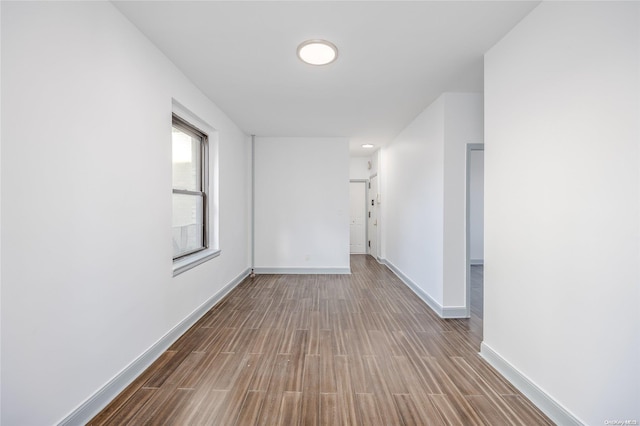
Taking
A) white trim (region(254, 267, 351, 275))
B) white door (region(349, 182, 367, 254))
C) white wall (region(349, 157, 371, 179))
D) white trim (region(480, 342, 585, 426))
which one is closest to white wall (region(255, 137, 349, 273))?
white trim (region(254, 267, 351, 275))

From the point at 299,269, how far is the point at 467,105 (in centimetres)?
384

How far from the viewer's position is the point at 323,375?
2.08 metres

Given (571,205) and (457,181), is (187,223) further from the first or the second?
(571,205)

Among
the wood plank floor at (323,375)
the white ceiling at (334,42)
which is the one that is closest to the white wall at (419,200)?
the white ceiling at (334,42)

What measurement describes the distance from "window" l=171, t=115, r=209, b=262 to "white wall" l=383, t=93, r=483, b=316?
2.99 metres

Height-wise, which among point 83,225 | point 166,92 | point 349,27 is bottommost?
point 83,225

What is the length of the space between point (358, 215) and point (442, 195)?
4.41m

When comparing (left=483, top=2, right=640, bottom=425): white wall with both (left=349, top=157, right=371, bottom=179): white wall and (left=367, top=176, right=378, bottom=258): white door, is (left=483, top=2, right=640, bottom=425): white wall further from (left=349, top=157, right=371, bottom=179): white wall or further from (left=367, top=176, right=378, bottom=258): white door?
(left=349, top=157, right=371, bottom=179): white wall

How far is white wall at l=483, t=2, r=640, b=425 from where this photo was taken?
50.9 inches

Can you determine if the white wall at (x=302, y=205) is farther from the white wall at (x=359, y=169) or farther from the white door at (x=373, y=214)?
the white wall at (x=359, y=169)

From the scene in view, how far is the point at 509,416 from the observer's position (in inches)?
66.2

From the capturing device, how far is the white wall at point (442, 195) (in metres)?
3.21

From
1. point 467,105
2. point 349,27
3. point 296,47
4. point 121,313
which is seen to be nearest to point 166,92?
point 296,47

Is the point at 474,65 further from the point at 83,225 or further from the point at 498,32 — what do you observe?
the point at 83,225
